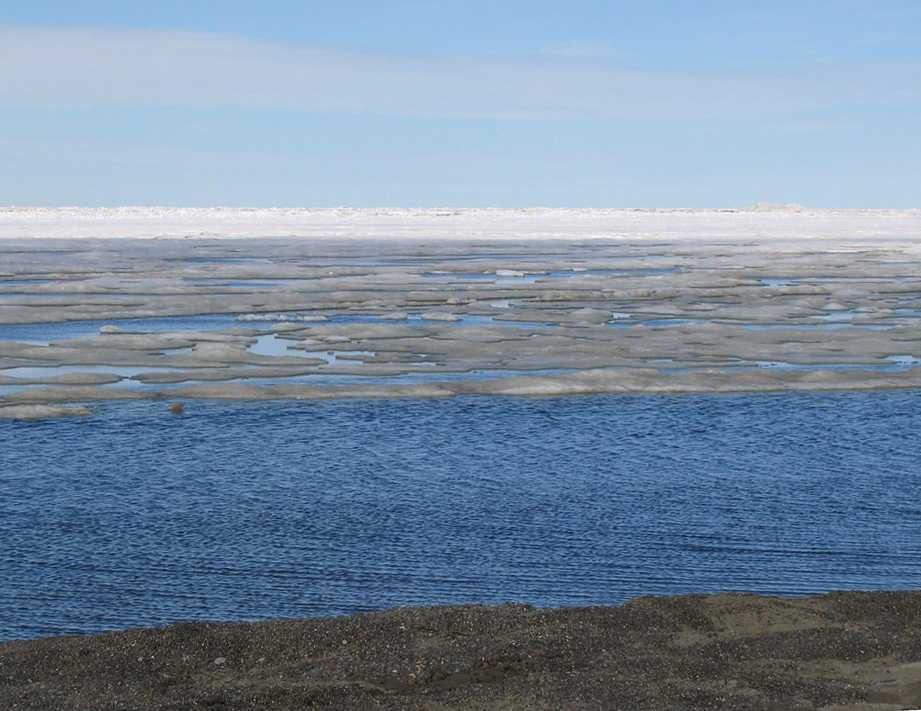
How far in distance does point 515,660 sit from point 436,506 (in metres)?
3.42

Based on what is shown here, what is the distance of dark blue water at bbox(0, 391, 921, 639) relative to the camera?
7082 millimetres

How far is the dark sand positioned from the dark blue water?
2.35ft

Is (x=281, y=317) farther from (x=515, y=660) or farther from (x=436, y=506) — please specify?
(x=515, y=660)

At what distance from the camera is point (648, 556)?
302 inches

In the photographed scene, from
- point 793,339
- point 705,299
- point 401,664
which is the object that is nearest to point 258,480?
point 401,664

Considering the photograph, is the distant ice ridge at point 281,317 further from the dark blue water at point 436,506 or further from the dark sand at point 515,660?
the dark sand at point 515,660

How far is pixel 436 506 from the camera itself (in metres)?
8.88

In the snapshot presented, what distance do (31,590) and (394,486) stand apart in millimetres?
3189

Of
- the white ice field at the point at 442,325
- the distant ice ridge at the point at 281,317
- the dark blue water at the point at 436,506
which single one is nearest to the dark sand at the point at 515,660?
the dark blue water at the point at 436,506

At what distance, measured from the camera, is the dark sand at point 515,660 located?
501cm

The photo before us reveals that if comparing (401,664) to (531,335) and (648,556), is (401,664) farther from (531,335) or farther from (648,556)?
(531,335)

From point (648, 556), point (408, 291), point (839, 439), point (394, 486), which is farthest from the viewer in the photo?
point (408, 291)

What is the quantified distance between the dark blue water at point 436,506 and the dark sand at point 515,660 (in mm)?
716

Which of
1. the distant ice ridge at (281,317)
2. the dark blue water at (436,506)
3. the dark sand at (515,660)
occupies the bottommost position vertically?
the dark blue water at (436,506)
